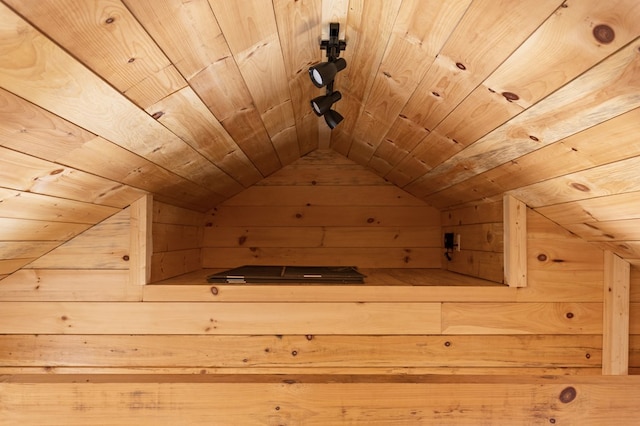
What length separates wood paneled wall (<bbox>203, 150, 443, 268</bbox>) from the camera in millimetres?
2785

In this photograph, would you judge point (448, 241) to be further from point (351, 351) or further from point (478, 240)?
point (351, 351)

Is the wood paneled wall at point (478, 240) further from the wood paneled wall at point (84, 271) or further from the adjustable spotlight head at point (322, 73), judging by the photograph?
the wood paneled wall at point (84, 271)

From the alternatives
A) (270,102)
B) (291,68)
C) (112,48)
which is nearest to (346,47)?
(291,68)

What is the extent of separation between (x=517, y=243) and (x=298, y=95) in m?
1.09

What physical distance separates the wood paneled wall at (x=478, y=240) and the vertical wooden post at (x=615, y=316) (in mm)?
426

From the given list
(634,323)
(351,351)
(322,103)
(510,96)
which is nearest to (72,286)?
(351,351)

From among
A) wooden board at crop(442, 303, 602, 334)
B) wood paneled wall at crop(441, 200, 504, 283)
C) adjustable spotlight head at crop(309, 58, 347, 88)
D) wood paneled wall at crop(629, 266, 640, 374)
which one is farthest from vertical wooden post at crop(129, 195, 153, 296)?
wood paneled wall at crop(629, 266, 640, 374)

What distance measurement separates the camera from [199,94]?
3.88 ft

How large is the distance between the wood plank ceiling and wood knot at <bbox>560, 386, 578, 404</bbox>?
1.86ft

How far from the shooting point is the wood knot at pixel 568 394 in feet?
3.46

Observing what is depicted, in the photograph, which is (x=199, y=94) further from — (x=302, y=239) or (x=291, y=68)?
(x=302, y=239)

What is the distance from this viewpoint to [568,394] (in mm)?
1056

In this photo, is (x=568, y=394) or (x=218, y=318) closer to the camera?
(x=568, y=394)

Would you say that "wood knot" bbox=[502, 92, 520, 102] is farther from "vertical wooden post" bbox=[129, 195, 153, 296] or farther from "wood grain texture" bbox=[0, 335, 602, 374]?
"vertical wooden post" bbox=[129, 195, 153, 296]
